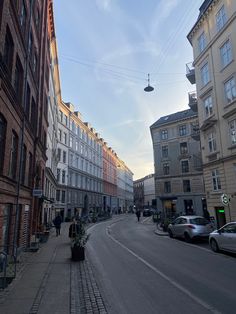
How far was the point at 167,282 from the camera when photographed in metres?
8.10

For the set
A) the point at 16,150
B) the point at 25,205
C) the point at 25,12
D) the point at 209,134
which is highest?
the point at 25,12

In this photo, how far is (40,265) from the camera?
11.0 meters

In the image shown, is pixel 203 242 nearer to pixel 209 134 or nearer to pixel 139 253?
pixel 139 253

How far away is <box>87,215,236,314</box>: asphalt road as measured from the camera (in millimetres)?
6141

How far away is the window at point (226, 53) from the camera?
2150 cm

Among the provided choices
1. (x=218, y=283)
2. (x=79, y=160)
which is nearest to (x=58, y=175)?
(x=79, y=160)

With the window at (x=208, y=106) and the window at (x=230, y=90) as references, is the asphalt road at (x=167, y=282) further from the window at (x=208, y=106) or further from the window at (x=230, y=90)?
the window at (x=208, y=106)

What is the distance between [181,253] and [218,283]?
556 centimetres

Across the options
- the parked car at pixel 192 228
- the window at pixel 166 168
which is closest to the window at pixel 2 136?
the parked car at pixel 192 228

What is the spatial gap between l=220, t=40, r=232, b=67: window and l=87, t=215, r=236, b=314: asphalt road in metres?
15.1

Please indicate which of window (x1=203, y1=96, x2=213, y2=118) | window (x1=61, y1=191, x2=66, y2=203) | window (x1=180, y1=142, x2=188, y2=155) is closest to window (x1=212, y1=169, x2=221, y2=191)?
window (x1=203, y1=96, x2=213, y2=118)

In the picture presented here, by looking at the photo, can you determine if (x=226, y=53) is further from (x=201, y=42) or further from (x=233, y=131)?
(x=233, y=131)

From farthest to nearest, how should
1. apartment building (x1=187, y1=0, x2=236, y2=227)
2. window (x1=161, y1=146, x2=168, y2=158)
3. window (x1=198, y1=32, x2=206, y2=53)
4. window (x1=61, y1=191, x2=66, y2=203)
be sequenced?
window (x1=161, y1=146, x2=168, y2=158) < window (x1=61, y1=191, x2=66, y2=203) < window (x1=198, y1=32, x2=206, y2=53) < apartment building (x1=187, y1=0, x2=236, y2=227)

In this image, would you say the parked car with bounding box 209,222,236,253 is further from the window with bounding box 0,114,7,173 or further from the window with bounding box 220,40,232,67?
the window with bounding box 220,40,232,67
